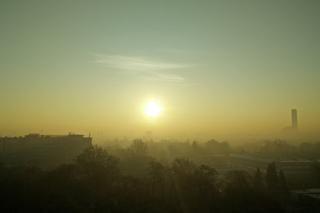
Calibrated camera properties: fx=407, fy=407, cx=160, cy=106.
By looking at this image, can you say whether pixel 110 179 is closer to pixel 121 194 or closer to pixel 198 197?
pixel 121 194

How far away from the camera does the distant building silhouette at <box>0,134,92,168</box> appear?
45.8m

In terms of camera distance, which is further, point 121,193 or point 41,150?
point 41,150

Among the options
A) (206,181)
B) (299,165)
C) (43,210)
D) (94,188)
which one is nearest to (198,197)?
(206,181)

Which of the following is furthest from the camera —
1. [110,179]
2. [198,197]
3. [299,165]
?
[299,165]

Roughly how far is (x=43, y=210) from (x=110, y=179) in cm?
517

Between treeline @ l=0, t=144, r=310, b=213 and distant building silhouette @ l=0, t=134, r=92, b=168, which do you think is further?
distant building silhouette @ l=0, t=134, r=92, b=168

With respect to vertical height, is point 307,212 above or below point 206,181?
below

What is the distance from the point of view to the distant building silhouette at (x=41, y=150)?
150 ft

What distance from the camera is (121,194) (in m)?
19.8

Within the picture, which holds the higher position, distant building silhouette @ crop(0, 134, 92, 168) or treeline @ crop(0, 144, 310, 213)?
distant building silhouette @ crop(0, 134, 92, 168)

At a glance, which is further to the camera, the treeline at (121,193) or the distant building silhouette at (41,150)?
the distant building silhouette at (41,150)

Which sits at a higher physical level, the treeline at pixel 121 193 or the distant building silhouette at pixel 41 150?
the distant building silhouette at pixel 41 150

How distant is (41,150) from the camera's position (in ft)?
181

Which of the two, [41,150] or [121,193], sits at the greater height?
[41,150]
